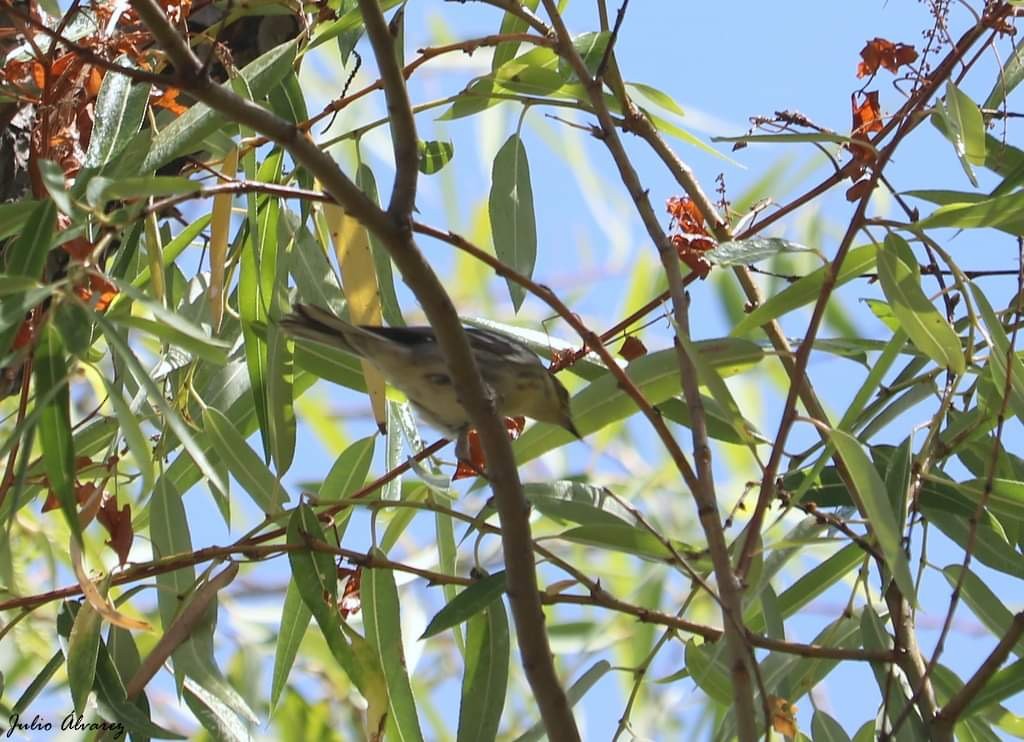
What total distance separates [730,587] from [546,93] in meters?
1.07

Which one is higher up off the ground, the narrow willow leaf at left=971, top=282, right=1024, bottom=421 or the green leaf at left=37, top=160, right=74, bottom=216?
the green leaf at left=37, top=160, right=74, bottom=216

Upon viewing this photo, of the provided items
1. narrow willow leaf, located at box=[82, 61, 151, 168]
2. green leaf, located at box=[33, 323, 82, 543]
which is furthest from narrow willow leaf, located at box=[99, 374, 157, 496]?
narrow willow leaf, located at box=[82, 61, 151, 168]

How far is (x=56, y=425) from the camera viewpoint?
1548 mm

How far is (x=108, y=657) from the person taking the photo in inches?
80.1

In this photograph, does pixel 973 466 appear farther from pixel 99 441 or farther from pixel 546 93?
pixel 99 441

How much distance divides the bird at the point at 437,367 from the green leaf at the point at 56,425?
0.51m

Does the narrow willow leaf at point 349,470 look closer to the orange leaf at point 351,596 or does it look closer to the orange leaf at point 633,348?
the orange leaf at point 351,596

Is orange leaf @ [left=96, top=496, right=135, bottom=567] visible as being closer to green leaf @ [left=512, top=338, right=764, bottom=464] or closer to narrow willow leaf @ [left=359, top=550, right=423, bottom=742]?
narrow willow leaf @ [left=359, top=550, right=423, bottom=742]

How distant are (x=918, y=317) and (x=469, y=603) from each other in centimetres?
73

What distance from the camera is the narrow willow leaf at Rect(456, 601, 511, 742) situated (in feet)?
6.48

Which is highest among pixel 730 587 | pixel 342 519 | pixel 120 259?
pixel 120 259

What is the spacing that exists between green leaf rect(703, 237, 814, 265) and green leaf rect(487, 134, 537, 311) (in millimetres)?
532

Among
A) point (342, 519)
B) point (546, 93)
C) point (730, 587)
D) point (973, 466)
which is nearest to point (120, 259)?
point (342, 519)

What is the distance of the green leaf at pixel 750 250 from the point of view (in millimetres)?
1662
